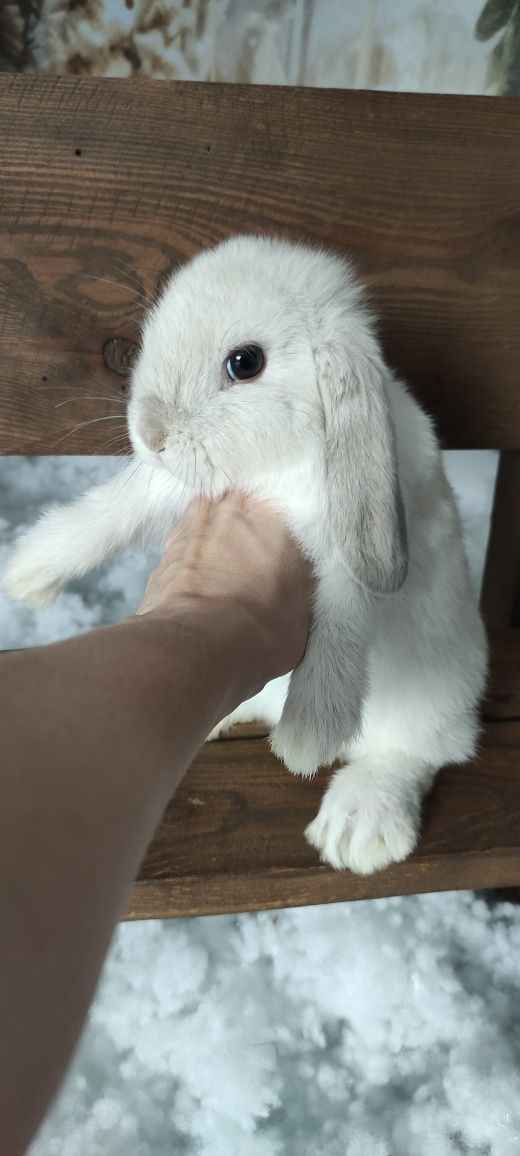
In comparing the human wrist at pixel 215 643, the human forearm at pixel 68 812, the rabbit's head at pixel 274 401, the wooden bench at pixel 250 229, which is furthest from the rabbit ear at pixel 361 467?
the wooden bench at pixel 250 229

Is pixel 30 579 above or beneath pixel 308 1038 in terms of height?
above

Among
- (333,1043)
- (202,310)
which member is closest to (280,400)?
(202,310)

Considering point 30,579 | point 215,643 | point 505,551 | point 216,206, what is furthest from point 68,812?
point 505,551

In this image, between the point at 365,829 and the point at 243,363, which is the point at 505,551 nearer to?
the point at 365,829

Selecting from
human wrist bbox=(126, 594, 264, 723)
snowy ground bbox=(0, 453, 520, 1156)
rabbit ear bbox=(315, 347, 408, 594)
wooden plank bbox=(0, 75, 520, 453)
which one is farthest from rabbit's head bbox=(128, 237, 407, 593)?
snowy ground bbox=(0, 453, 520, 1156)

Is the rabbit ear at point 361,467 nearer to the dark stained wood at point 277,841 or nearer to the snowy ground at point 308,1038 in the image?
the dark stained wood at point 277,841
